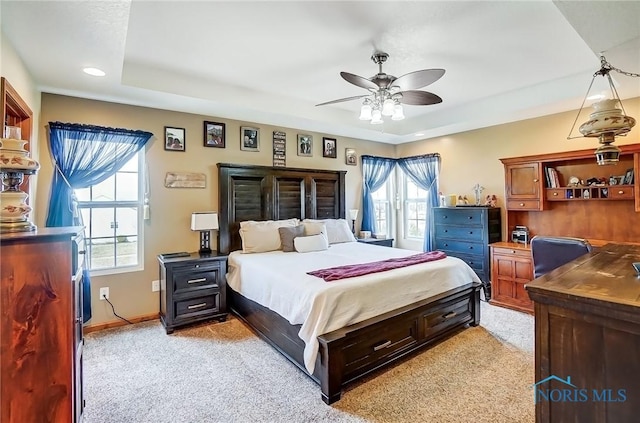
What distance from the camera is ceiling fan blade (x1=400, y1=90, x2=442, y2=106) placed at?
2.82 m

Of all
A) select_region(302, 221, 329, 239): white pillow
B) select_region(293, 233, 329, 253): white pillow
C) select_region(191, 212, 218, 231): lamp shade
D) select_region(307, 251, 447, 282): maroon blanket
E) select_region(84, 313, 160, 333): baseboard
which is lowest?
select_region(84, 313, 160, 333): baseboard

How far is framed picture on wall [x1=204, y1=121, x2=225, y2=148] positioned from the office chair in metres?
3.83

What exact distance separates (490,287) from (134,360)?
426 cm

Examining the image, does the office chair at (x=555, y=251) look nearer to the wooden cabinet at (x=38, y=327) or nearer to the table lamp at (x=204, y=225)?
the table lamp at (x=204, y=225)

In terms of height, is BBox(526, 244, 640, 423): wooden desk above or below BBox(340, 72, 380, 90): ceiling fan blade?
below

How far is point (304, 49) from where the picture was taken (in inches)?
111

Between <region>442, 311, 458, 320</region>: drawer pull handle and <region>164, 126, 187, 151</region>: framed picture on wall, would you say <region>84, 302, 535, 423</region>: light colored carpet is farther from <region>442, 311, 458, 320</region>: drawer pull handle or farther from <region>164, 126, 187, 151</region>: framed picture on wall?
<region>164, 126, 187, 151</region>: framed picture on wall

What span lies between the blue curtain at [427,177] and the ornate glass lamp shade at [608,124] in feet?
11.4

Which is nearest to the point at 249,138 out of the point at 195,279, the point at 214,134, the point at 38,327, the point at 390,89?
the point at 214,134

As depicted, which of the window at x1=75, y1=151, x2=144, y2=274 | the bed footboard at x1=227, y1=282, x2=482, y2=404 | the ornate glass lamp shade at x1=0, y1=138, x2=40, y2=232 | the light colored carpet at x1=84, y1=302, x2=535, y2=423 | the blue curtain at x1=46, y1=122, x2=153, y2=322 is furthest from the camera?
the window at x1=75, y1=151, x2=144, y2=274

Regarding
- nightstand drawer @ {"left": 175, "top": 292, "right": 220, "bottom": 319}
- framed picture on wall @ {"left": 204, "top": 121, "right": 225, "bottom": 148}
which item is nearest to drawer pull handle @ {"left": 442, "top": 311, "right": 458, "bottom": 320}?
nightstand drawer @ {"left": 175, "top": 292, "right": 220, "bottom": 319}

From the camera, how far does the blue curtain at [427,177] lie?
547cm

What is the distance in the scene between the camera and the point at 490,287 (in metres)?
4.34

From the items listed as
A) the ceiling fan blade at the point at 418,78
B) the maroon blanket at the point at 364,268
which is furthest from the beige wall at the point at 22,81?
the ceiling fan blade at the point at 418,78
